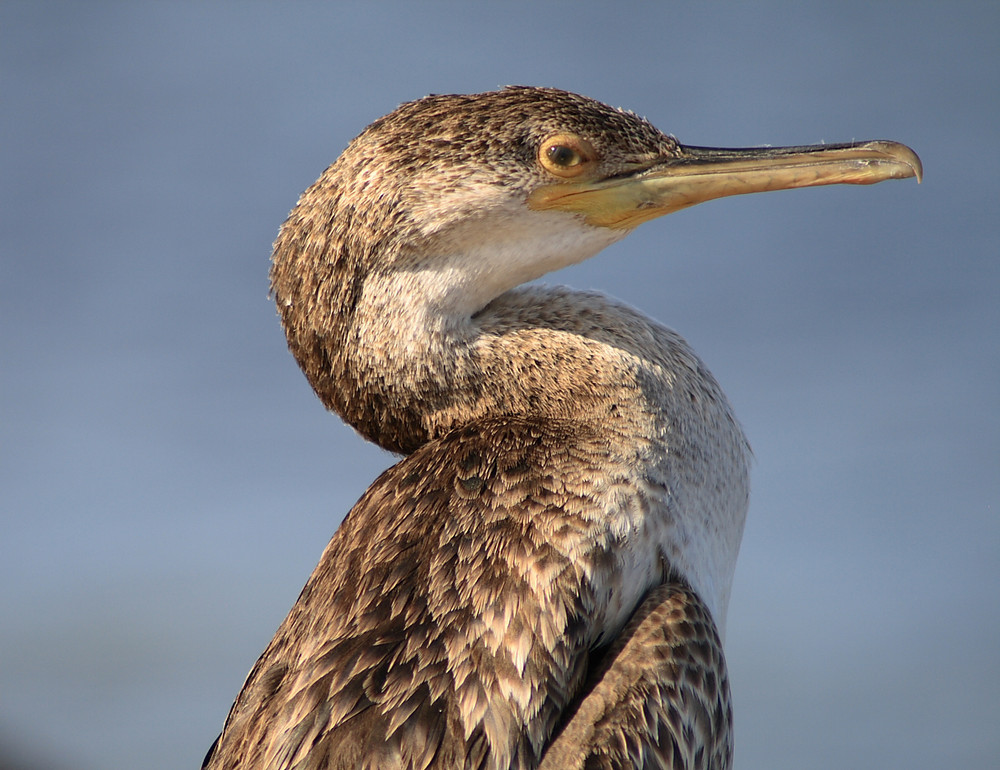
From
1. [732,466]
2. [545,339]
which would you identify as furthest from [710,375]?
[545,339]

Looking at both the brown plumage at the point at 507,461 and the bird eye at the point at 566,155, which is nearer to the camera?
the brown plumage at the point at 507,461

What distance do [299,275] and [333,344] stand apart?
308mm

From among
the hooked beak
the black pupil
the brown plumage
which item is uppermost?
the hooked beak

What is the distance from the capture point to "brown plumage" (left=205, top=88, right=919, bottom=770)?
393 centimetres

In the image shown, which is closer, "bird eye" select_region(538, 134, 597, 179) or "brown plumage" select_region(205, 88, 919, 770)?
"brown plumage" select_region(205, 88, 919, 770)

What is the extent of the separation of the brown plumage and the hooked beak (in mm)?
12

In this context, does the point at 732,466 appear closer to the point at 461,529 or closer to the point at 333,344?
the point at 461,529

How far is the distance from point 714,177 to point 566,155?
0.62 metres

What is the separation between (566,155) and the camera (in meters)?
4.72

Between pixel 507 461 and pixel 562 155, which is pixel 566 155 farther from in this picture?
pixel 507 461

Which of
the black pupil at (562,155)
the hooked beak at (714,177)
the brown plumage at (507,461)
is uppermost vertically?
the hooked beak at (714,177)

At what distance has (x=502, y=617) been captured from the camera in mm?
4000

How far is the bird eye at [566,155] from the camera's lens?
468 centimetres

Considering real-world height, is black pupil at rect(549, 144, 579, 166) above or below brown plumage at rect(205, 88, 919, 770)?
above
